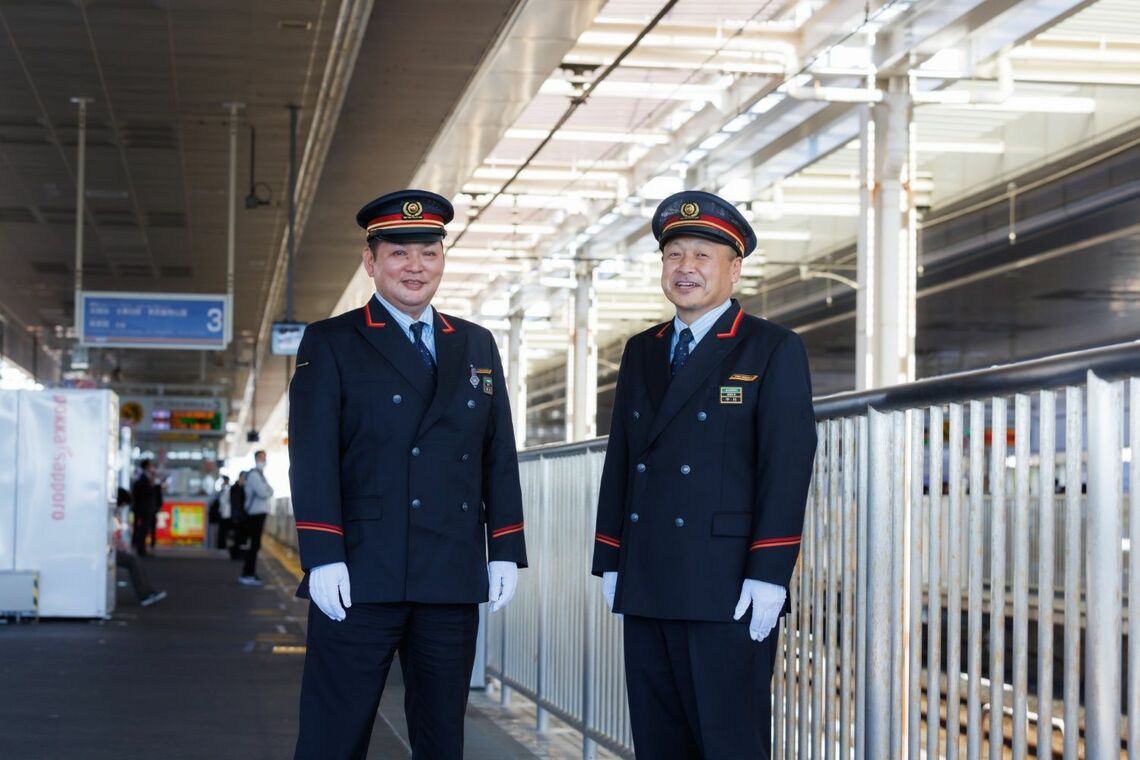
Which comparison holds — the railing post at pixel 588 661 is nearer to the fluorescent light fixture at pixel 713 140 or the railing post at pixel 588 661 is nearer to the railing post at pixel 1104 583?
the railing post at pixel 1104 583

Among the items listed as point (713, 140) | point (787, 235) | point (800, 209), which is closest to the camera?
point (713, 140)

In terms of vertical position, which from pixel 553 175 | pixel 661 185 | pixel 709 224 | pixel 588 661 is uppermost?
pixel 553 175

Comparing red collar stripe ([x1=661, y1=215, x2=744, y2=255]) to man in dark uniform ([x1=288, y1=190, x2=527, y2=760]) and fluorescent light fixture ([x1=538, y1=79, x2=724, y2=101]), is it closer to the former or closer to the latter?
man in dark uniform ([x1=288, y1=190, x2=527, y2=760])

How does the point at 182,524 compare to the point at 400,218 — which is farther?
the point at 182,524

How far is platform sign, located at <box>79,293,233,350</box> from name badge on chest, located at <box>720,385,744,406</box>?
51.3 feet

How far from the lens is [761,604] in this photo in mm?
3459

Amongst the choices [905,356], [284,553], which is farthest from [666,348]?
[284,553]

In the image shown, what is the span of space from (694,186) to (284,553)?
13.6 m

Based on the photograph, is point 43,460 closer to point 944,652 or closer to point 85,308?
point 85,308

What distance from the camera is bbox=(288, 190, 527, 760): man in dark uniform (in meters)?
3.77

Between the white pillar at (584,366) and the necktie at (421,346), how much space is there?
25.8 m

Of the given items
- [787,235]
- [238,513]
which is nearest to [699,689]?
[787,235]

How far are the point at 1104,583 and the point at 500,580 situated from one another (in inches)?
62.3

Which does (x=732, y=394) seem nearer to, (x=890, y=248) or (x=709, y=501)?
(x=709, y=501)
